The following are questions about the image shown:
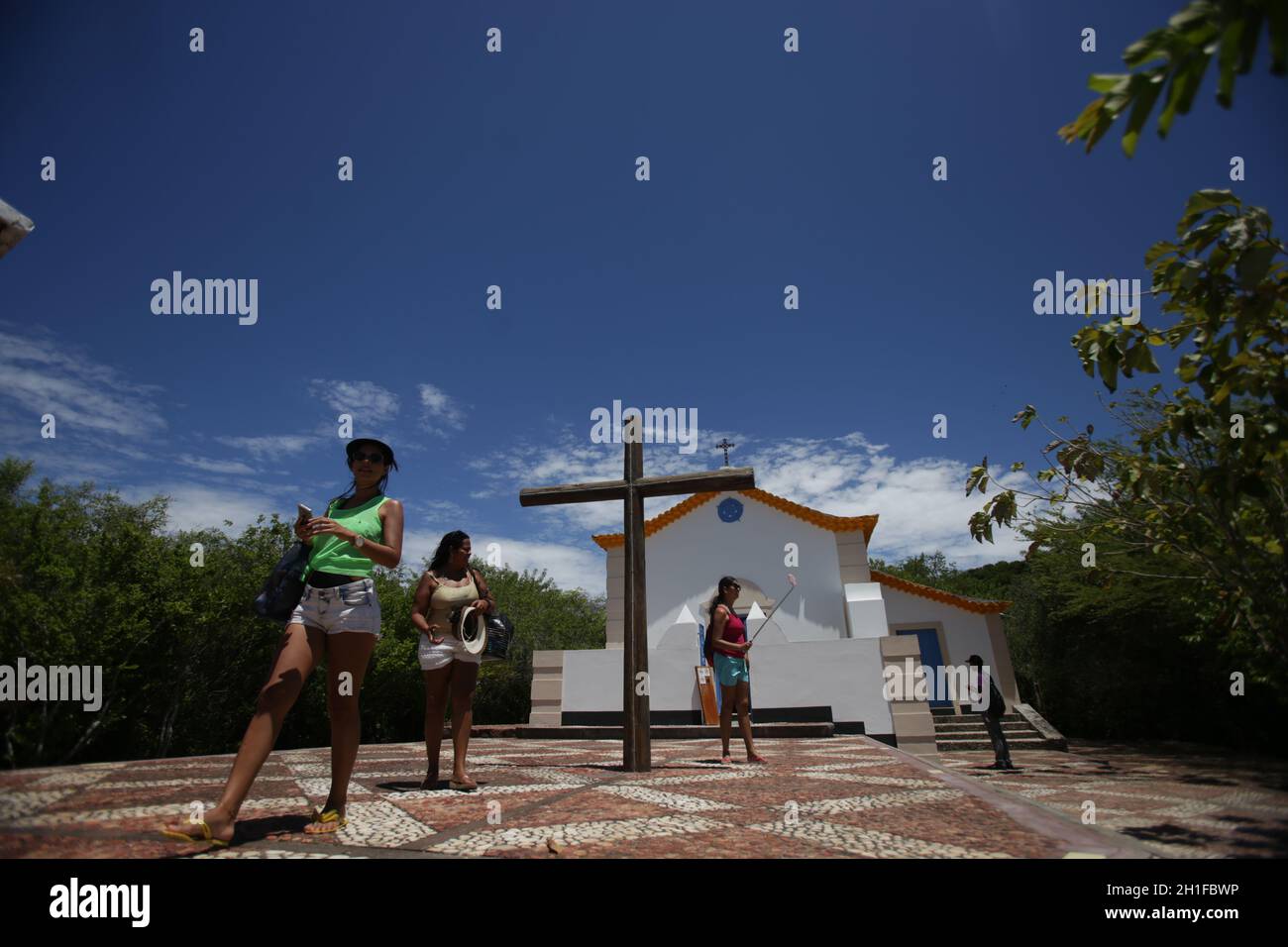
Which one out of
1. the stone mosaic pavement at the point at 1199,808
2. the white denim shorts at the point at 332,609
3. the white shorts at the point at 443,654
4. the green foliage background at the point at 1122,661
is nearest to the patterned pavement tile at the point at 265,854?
the white denim shorts at the point at 332,609

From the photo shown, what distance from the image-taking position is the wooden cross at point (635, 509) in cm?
531

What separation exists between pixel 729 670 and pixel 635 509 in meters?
1.85

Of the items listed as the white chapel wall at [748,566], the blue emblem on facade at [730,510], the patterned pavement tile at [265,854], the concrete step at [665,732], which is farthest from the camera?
the blue emblem on facade at [730,510]

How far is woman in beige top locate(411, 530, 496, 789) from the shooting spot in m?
3.99

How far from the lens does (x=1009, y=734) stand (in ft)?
45.0

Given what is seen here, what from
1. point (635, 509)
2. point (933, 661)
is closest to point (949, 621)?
point (933, 661)

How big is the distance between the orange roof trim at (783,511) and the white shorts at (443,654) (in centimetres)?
1066

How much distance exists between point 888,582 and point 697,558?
284 inches

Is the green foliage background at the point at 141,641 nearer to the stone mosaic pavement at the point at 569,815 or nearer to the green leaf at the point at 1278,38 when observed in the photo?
the stone mosaic pavement at the point at 569,815

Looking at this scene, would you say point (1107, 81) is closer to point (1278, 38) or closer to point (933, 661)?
point (1278, 38)

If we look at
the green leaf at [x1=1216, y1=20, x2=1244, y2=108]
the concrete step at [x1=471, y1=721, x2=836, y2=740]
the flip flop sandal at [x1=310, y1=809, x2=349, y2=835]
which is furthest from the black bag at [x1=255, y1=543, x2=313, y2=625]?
the concrete step at [x1=471, y1=721, x2=836, y2=740]

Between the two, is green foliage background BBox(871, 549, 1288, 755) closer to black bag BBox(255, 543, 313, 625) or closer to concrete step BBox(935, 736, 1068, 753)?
concrete step BBox(935, 736, 1068, 753)
